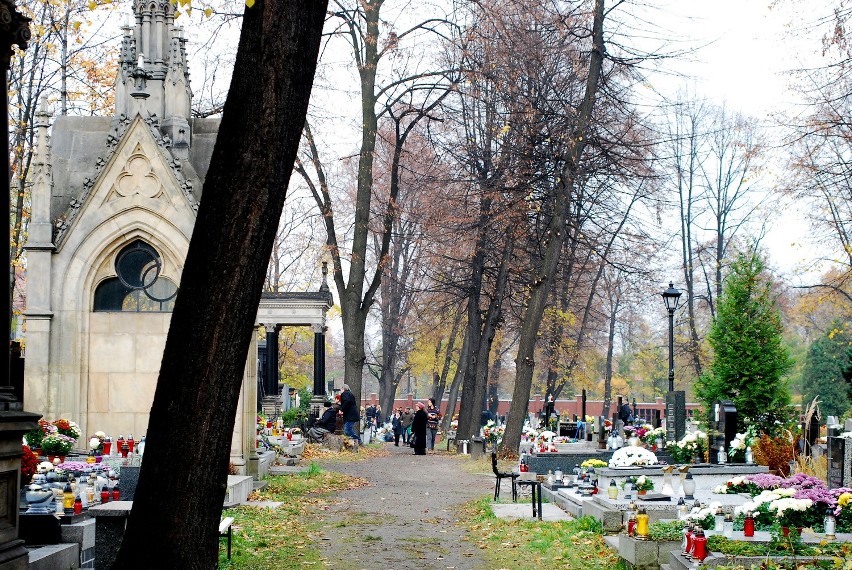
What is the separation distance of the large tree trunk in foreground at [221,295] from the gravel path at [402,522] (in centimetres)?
487

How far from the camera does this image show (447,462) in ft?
97.9

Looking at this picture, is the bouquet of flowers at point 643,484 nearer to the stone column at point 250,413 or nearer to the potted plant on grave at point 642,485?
the potted plant on grave at point 642,485

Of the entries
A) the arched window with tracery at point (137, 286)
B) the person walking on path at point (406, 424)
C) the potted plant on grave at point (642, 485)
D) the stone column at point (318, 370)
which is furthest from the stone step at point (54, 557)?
the person walking on path at point (406, 424)

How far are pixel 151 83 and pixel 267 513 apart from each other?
7.69 m

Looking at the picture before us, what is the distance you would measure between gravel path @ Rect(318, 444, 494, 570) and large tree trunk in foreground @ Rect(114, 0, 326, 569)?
4874 mm

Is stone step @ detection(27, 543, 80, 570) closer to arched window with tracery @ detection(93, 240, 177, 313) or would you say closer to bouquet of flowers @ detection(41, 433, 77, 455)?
bouquet of flowers @ detection(41, 433, 77, 455)

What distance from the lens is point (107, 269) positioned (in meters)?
17.7

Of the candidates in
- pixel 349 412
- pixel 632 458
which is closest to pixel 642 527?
pixel 632 458

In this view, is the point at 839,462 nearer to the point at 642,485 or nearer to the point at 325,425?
the point at 642,485

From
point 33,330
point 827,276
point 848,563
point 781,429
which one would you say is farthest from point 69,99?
point 827,276

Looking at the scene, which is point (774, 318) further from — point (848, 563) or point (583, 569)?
point (848, 563)

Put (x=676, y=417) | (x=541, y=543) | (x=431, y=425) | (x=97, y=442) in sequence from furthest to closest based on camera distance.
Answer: (x=431, y=425) < (x=676, y=417) < (x=97, y=442) < (x=541, y=543)

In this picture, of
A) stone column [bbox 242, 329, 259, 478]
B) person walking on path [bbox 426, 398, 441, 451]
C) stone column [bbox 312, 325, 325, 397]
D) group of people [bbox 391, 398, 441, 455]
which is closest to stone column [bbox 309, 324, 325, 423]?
stone column [bbox 312, 325, 325, 397]

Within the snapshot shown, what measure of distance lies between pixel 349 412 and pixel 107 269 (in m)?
15.5
